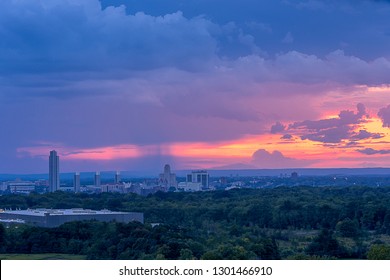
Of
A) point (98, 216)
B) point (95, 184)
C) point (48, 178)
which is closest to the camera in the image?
point (98, 216)

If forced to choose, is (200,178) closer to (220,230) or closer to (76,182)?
(76,182)

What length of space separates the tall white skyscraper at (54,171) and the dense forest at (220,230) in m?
1.02

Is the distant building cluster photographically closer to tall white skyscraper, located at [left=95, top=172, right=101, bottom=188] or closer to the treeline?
tall white skyscraper, located at [left=95, top=172, right=101, bottom=188]

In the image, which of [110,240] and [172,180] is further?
[172,180]

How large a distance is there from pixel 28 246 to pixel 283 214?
9133 mm

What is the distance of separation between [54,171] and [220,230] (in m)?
11.0

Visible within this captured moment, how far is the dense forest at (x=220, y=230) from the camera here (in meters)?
9.70

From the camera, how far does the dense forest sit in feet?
31.8

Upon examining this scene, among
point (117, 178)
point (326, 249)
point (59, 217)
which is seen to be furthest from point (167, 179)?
point (326, 249)

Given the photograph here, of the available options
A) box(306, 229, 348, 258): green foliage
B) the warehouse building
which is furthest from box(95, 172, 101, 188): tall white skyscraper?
box(306, 229, 348, 258): green foliage

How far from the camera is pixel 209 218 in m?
18.7

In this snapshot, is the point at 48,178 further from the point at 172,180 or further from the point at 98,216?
the point at 98,216
